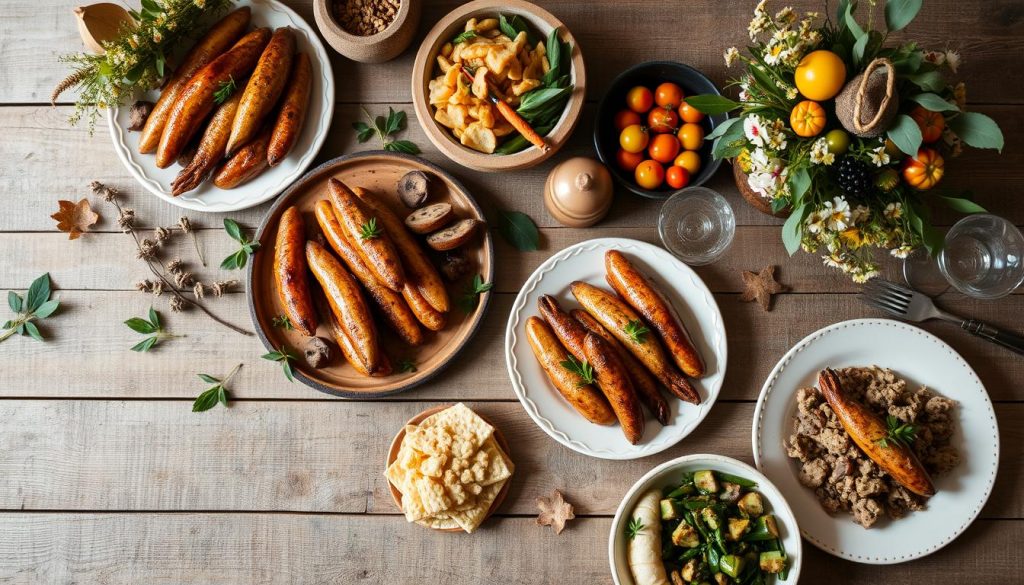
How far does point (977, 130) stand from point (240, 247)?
79.5 inches

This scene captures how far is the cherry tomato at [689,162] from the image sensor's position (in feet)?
6.49

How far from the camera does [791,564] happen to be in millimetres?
1867

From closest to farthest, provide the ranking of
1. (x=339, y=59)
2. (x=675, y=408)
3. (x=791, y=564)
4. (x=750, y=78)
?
(x=750, y=78) < (x=791, y=564) < (x=675, y=408) < (x=339, y=59)

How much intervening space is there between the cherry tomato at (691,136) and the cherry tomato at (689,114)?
0.02 m

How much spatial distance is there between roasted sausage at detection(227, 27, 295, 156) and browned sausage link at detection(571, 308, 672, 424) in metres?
1.12

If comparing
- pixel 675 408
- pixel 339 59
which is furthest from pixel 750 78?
pixel 339 59

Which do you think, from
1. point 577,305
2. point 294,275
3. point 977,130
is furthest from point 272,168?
point 977,130

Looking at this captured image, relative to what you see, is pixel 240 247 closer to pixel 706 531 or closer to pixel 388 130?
pixel 388 130

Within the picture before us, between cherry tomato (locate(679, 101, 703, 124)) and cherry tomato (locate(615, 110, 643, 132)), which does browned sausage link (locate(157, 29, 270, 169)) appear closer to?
cherry tomato (locate(615, 110, 643, 132))

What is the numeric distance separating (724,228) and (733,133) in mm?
366

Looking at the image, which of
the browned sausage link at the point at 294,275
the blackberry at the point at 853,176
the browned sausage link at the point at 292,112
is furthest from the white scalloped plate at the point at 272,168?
the blackberry at the point at 853,176

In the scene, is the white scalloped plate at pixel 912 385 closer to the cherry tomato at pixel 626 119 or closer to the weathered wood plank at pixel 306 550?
the weathered wood plank at pixel 306 550

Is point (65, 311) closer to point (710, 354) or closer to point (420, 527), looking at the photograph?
point (420, 527)

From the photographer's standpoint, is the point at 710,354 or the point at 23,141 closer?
the point at 710,354
